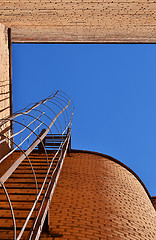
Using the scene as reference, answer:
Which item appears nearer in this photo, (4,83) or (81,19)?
(81,19)

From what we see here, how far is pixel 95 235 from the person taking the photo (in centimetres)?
537

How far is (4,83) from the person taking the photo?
10.0 meters

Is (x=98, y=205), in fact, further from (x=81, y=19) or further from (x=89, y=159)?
(x=81, y=19)

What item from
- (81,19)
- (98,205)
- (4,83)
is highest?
(81,19)

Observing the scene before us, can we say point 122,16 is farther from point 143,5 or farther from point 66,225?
point 66,225

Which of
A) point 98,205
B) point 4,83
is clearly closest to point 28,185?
point 98,205

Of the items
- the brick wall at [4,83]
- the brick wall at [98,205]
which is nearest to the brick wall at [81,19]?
the brick wall at [4,83]

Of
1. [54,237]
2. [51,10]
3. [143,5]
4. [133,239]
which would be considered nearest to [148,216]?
[133,239]

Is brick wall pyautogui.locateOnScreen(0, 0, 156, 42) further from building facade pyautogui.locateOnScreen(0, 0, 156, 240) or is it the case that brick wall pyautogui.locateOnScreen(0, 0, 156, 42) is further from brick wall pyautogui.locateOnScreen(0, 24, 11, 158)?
brick wall pyautogui.locateOnScreen(0, 24, 11, 158)

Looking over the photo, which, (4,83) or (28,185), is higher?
(4,83)

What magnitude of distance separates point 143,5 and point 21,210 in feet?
19.6

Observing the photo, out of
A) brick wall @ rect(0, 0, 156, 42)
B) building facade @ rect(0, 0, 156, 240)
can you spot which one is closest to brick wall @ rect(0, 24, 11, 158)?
building facade @ rect(0, 0, 156, 240)

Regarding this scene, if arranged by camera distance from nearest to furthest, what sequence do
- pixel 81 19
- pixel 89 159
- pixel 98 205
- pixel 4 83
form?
pixel 98 205 < pixel 81 19 < pixel 4 83 < pixel 89 159

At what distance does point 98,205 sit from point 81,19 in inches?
223
